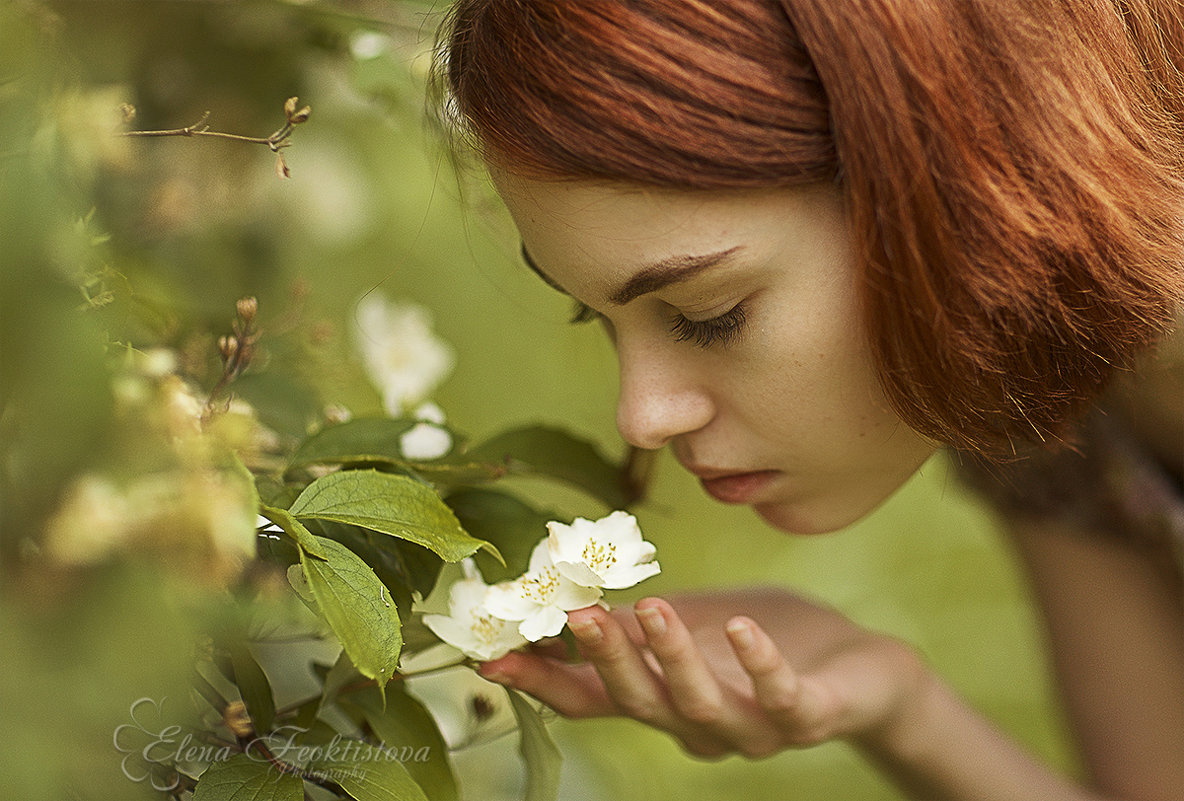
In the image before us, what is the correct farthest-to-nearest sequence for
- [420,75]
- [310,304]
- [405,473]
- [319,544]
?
1. [310,304]
2. [420,75]
3. [405,473]
4. [319,544]

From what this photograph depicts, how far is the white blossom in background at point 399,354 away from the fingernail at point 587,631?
15.3 inches

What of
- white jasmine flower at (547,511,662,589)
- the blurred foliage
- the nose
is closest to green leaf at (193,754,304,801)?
the blurred foliage

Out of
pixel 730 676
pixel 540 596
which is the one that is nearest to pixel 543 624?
pixel 540 596

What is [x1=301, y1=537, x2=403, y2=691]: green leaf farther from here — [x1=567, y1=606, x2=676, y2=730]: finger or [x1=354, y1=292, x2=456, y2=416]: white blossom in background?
[x1=354, y1=292, x2=456, y2=416]: white blossom in background

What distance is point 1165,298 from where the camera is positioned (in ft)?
2.57

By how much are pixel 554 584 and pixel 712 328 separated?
8.8 inches

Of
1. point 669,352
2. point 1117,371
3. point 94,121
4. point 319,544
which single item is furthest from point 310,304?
point 1117,371

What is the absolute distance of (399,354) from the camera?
1.06m

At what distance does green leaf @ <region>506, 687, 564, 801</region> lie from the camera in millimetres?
730

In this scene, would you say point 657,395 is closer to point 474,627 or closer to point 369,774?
point 474,627

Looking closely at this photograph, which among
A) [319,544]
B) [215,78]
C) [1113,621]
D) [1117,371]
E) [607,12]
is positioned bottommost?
[1113,621]

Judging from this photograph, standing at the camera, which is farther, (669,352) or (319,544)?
(669,352)

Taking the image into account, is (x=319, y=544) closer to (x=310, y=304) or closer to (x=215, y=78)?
(x=215, y=78)

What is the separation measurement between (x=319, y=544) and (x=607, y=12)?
1.27 feet
